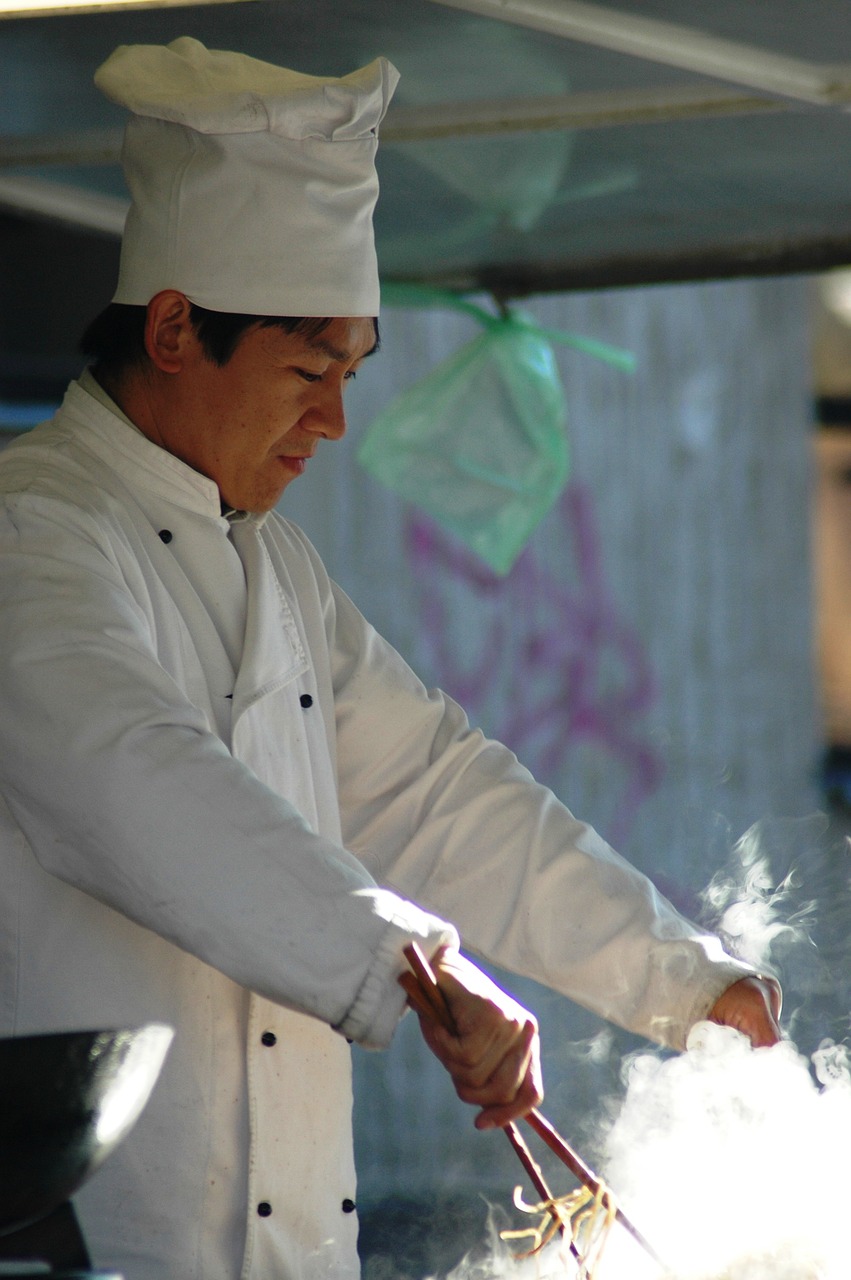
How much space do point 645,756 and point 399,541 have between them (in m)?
1.06

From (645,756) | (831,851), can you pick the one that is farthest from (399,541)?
(831,851)

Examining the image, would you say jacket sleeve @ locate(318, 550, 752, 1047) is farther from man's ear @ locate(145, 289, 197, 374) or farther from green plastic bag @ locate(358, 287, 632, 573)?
green plastic bag @ locate(358, 287, 632, 573)

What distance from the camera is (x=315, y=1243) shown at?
6.65 ft

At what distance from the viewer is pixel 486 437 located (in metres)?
3.45

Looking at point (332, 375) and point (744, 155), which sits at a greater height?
point (744, 155)

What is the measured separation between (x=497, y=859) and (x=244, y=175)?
1062 millimetres

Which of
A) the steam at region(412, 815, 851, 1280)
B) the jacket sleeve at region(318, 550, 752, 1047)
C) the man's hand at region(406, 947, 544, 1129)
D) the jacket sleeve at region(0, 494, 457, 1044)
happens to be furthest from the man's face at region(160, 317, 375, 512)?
the steam at region(412, 815, 851, 1280)

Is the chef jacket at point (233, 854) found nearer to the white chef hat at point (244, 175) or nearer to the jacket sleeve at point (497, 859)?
the jacket sleeve at point (497, 859)

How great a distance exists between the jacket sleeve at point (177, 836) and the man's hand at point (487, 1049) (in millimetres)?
59

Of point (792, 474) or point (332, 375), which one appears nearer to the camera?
point (332, 375)

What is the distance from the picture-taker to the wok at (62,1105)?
1.20m

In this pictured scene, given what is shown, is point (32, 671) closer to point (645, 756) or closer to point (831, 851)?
point (645, 756)

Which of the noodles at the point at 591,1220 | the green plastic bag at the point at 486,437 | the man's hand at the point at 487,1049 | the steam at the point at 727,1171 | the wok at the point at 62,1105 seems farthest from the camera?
the green plastic bag at the point at 486,437


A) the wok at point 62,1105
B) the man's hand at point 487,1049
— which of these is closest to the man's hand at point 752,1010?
the man's hand at point 487,1049
